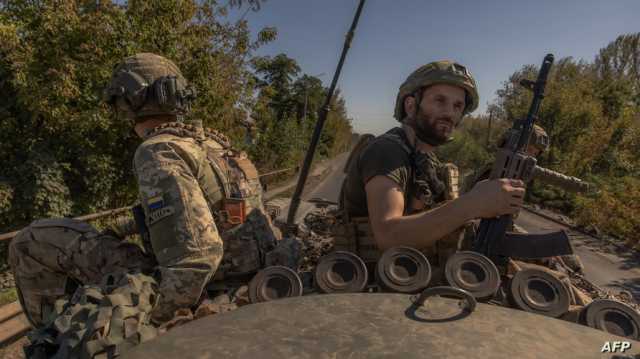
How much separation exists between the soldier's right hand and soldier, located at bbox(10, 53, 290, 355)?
1.17 m

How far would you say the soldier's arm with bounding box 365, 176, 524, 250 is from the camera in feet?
6.31

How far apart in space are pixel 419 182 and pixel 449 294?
0.98 m

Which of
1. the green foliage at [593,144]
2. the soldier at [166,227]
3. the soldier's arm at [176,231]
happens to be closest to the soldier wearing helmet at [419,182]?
the soldier at [166,227]

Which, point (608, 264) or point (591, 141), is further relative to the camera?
point (591, 141)

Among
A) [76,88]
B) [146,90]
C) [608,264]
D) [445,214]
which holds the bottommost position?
[608,264]

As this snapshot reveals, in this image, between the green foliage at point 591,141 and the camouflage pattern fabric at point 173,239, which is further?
the green foliage at point 591,141

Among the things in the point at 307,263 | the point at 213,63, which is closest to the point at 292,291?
the point at 307,263

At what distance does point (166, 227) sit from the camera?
6.06 ft

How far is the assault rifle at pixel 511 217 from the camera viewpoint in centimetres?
212

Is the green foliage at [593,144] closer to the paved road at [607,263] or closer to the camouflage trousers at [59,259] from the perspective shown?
the paved road at [607,263]

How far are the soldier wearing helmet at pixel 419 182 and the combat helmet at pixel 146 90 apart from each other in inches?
47.4

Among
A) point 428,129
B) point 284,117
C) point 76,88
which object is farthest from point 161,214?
point 284,117

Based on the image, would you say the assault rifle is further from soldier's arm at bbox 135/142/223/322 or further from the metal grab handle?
soldier's arm at bbox 135/142/223/322

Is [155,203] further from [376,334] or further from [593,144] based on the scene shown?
[593,144]
